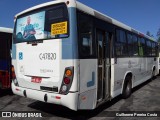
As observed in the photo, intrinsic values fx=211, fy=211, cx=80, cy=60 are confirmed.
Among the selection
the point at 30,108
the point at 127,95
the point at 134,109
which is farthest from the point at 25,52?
the point at 127,95

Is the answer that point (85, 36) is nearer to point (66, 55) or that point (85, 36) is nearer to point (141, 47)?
point (66, 55)

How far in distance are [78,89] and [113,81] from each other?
7.68ft

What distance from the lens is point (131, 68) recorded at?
9.09m

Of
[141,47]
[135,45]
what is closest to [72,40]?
[135,45]

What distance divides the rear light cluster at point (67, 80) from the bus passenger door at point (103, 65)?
4.39ft

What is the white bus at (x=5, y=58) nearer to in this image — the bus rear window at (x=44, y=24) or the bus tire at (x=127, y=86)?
the bus rear window at (x=44, y=24)

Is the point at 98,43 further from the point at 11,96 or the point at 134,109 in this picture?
the point at 11,96

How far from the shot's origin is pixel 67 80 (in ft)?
17.0

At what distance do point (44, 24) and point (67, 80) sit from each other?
1.70 m

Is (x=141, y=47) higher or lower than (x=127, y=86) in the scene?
higher

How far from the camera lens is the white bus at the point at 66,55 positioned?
5152 mm

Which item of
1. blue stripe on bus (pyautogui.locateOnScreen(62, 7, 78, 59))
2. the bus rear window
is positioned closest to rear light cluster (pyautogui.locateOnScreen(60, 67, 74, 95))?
blue stripe on bus (pyautogui.locateOnScreen(62, 7, 78, 59))

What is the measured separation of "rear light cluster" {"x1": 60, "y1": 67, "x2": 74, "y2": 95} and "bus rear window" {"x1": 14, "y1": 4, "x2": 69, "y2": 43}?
88 cm

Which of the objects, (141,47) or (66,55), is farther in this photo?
(141,47)
